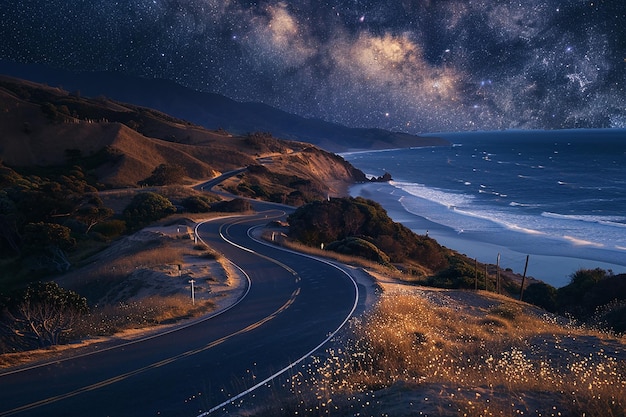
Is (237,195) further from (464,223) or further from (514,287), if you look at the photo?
(514,287)

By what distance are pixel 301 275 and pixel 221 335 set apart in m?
9.82

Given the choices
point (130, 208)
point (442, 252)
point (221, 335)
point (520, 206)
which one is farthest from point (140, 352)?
point (520, 206)

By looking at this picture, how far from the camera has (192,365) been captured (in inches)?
450

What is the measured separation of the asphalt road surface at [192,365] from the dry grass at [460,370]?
1.32 m

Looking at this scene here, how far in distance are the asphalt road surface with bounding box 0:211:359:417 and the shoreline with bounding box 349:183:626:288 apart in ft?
76.3

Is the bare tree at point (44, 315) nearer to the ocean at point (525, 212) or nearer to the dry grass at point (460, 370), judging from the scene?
the dry grass at point (460, 370)

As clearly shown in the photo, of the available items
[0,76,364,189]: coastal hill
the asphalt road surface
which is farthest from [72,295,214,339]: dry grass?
[0,76,364,189]: coastal hill

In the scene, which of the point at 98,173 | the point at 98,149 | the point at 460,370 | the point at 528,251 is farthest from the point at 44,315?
the point at 98,149

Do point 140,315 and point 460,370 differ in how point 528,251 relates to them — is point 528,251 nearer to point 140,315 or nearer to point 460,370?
point 140,315

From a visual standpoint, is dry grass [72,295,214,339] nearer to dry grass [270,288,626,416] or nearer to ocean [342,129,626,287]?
dry grass [270,288,626,416]

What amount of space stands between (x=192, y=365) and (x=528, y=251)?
38119 mm

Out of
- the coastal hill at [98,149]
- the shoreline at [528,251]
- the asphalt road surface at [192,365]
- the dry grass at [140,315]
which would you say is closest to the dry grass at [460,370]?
the asphalt road surface at [192,365]

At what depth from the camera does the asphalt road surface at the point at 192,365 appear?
361 inches

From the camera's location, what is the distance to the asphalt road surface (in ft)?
30.1
